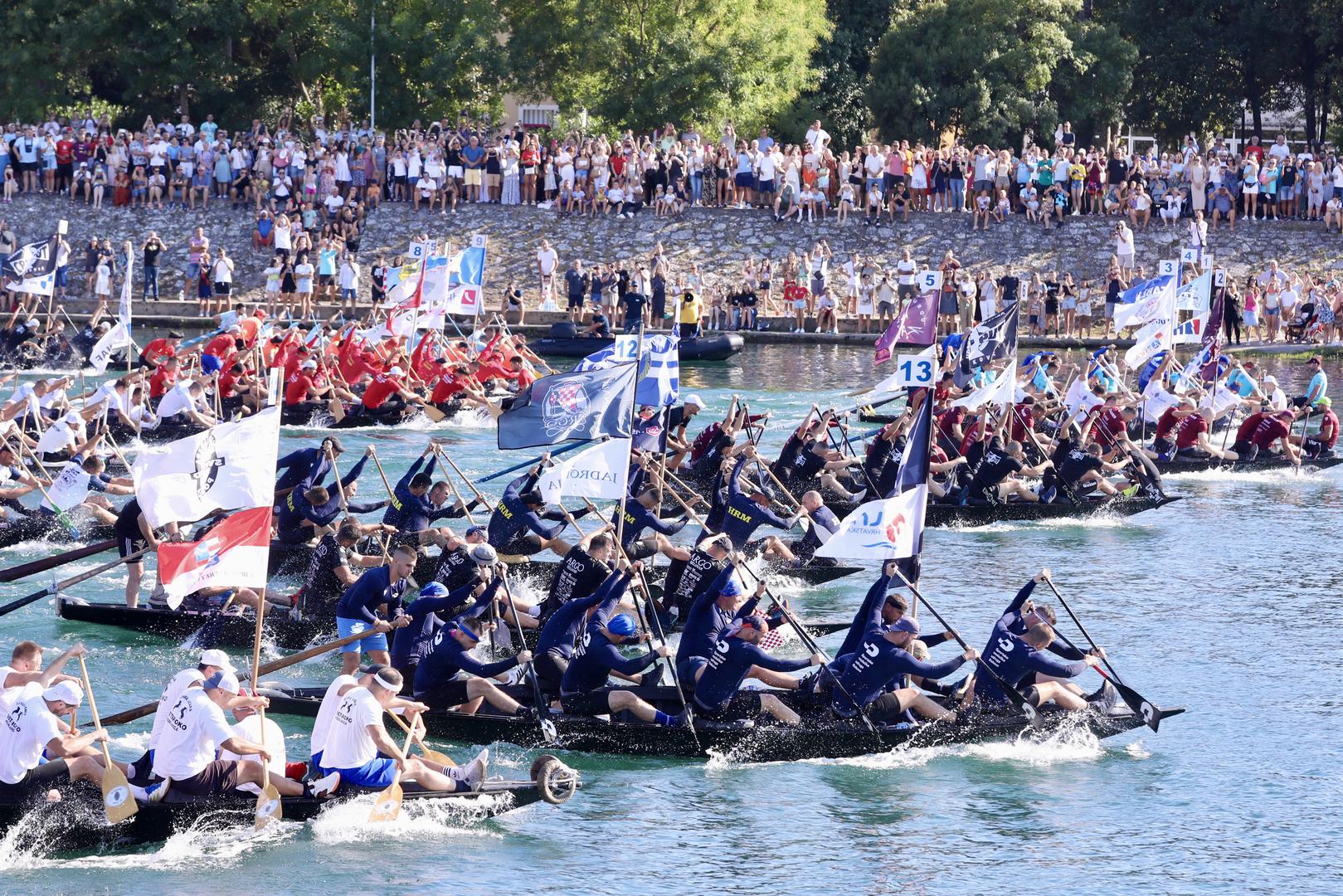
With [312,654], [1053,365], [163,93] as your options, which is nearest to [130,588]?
[312,654]

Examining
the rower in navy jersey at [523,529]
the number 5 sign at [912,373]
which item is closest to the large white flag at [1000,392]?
the number 5 sign at [912,373]

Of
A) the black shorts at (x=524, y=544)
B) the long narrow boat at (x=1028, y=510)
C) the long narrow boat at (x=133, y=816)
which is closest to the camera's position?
the long narrow boat at (x=133, y=816)

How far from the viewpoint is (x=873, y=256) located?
4588cm

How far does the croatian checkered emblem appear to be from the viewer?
18750 mm

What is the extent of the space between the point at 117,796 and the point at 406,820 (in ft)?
6.79

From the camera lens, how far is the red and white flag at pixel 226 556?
14141 millimetres

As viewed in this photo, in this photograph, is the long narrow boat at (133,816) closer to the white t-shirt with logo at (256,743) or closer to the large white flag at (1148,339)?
the white t-shirt with logo at (256,743)

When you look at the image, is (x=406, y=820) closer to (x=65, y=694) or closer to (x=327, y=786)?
(x=327, y=786)

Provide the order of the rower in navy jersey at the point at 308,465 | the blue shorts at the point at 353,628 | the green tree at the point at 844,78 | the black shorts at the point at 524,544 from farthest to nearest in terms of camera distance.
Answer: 1. the green tree at the point at 844,78
2. the rower in navy jersey at the point at 308,465
3. the black shorts at the point at 524,544
4. the blue shorts at the point at 353,628

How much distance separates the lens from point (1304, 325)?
43094 millimetres

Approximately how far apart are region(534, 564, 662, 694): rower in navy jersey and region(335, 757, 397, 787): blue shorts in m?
2.66

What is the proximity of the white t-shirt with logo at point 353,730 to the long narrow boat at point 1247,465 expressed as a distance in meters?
18.4

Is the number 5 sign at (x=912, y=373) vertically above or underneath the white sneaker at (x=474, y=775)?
above

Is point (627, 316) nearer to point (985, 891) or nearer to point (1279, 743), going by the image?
point (1279, 743)
